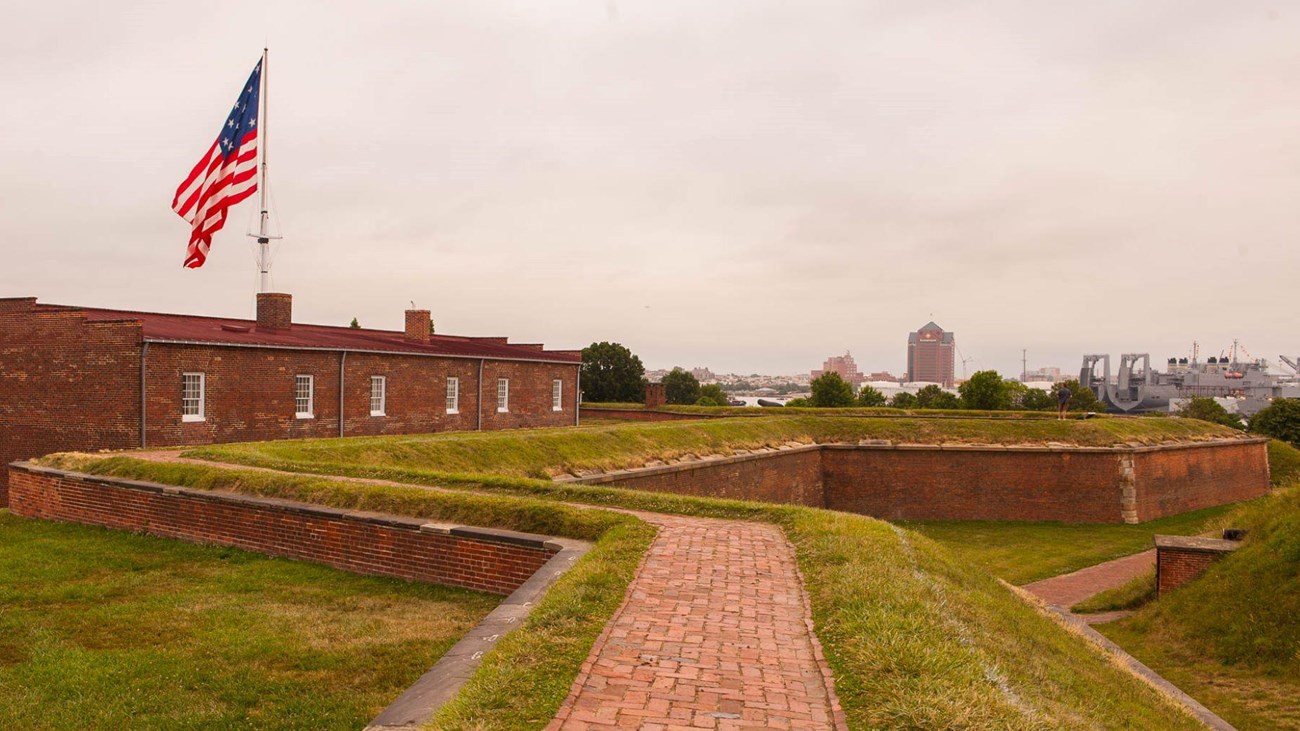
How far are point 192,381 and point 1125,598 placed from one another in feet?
59.8

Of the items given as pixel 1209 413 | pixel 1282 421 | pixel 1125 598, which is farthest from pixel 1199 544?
pixel 1209 413

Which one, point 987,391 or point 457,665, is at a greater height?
point 987,391

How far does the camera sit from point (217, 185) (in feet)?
63.7

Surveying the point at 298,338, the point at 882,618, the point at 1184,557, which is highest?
the point at 298,338

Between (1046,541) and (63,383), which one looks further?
(1046,541)

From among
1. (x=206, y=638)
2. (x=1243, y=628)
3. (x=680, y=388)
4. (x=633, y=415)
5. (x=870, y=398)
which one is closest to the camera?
(x=206, y=638)

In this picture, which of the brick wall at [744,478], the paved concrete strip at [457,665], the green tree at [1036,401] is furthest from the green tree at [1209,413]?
the paved concrete strip at [457,665]

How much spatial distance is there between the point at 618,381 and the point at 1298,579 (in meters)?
41.3

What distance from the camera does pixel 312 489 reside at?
9906 mm

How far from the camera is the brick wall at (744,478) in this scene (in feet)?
60.0

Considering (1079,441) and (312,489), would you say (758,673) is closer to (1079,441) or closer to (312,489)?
(312,489)

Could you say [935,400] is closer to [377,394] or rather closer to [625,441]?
[625,441]

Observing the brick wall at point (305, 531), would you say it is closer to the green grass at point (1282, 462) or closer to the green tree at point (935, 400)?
the green grass at point (1282, 462)

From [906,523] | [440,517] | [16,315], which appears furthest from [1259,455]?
[16,315]
